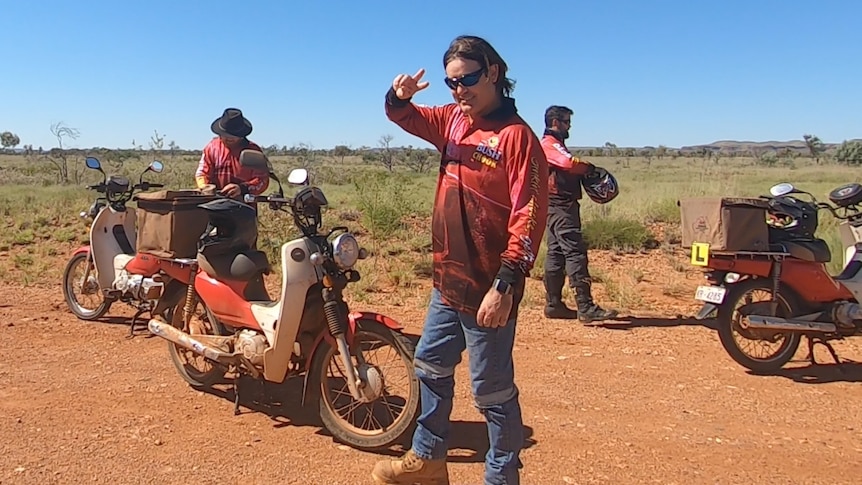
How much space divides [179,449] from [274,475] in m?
0.62

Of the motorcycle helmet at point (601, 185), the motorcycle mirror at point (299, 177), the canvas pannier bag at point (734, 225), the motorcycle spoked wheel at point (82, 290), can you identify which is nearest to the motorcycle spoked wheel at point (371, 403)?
the motorcycle mirror at point (299, 177)

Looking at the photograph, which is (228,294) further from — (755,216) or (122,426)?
(755,216)

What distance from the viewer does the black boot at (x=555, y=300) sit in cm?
733

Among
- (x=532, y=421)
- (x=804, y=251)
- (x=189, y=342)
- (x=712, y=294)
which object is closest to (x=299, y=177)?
(x=189, y=342)

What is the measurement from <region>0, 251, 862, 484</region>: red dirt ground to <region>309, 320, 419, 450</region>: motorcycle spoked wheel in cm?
10

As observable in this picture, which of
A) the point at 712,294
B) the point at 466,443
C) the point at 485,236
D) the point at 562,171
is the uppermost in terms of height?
the point at 562,171

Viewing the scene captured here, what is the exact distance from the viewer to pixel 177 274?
17.3ft

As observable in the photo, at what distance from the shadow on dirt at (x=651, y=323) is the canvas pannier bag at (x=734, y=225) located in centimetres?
147

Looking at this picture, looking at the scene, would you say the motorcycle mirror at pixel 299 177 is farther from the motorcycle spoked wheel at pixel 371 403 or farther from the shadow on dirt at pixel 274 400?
the shadow on dirt at pixel 274 400

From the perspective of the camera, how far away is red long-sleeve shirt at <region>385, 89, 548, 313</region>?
2967 millimetres

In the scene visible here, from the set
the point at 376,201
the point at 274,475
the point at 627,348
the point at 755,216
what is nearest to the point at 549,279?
the point at 627,348

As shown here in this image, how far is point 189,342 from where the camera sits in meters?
4.69

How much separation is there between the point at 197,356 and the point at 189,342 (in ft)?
1.34

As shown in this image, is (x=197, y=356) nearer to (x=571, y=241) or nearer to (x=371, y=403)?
(x=371, y=403)
